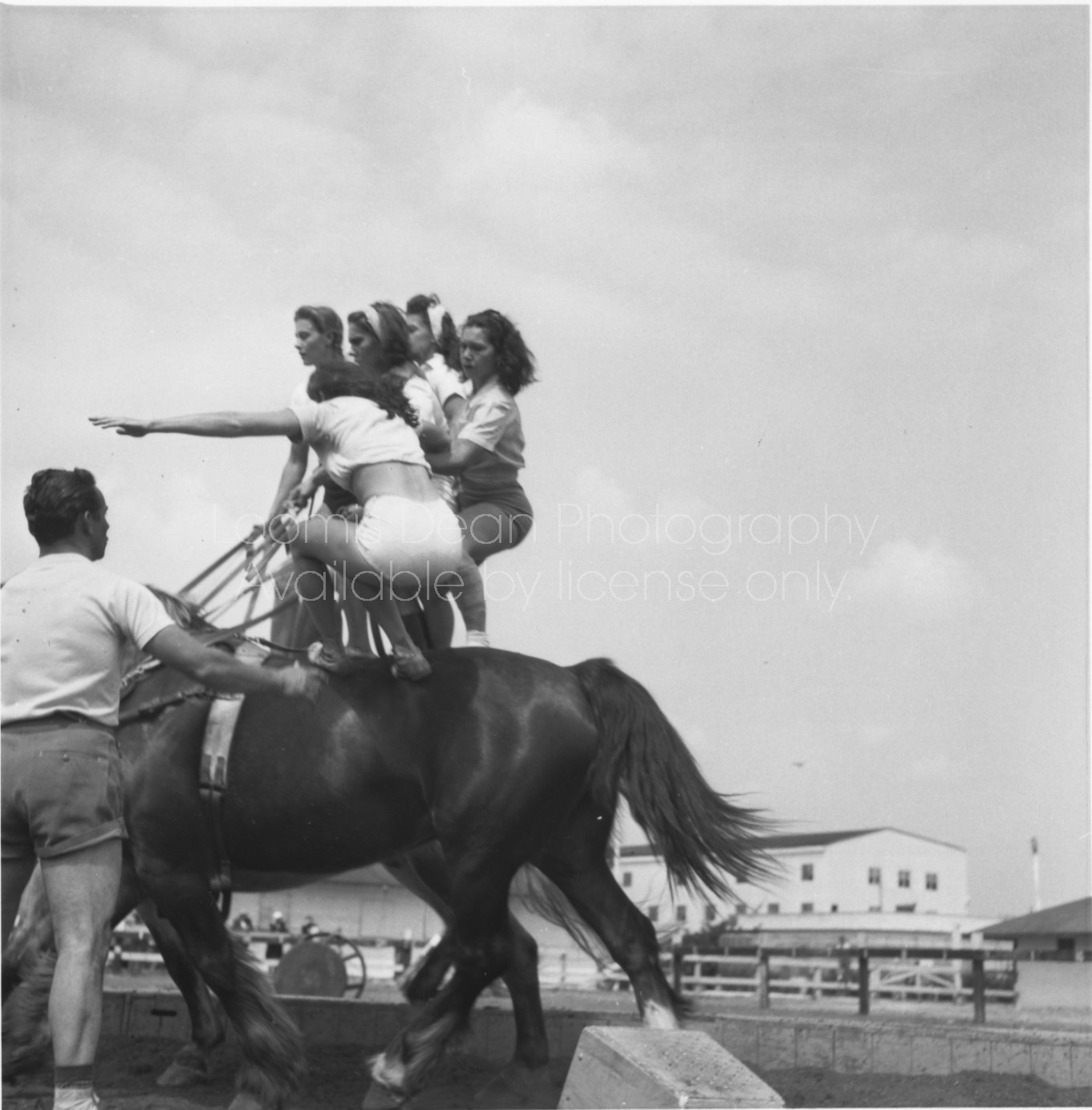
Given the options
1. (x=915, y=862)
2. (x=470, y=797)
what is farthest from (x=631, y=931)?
(x=915, y=862)

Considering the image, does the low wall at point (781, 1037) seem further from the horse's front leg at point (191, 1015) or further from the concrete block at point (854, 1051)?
the horse's front leg at point (191, 1015)

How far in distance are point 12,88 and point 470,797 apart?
409 centimetres

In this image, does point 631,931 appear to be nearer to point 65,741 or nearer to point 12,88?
point 65,741

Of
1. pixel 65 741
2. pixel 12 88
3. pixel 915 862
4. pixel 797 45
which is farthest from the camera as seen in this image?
pixel 915 862

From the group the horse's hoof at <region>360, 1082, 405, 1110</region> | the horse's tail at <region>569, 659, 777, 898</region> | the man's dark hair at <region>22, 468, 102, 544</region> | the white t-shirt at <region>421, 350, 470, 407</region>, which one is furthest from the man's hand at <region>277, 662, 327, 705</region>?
the white t-shirt at <region>421, 350, 470, 407</region>

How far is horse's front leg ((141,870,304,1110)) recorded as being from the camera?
581 cm

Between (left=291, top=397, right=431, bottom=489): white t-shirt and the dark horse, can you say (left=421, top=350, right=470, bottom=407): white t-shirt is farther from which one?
the dark horse

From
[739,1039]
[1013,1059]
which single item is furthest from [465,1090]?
[1013,1059]

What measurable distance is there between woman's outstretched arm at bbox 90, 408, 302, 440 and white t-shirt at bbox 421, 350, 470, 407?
1424 millimetres

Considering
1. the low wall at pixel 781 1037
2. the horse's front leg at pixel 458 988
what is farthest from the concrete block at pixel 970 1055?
the horse's front leg at pixel 458 988

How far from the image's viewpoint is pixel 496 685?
624cm

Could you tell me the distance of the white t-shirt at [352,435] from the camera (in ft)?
20.7

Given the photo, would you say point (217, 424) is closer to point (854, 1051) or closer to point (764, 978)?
point (854, 1051)

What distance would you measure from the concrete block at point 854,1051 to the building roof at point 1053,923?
14494 mm
